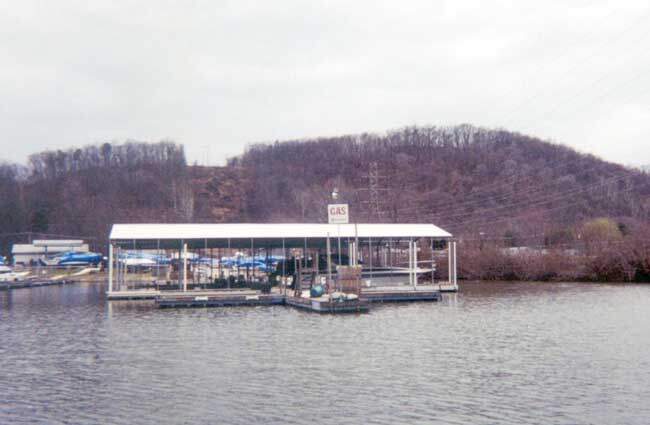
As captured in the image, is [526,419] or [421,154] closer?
[526,419]

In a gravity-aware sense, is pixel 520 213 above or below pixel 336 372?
above

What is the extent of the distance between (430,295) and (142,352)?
20.7 meters

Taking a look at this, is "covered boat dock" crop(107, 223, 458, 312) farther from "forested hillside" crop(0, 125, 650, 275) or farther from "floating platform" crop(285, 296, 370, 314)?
"forested hillside" crop(0, 125, 650, 275)

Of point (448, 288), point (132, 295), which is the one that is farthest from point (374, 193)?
point (132, 295)

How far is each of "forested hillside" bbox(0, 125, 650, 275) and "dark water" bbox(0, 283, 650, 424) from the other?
34448mm

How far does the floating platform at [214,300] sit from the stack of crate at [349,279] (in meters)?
3.63

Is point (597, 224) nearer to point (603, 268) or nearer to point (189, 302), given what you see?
point (603, 268)

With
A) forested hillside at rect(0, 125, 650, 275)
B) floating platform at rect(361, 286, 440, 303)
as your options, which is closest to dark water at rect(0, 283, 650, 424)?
floating platform at rect(361, 286, 440, 303)

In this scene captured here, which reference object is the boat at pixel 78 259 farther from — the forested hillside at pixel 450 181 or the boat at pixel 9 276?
the forested hillside at pixel 450 181

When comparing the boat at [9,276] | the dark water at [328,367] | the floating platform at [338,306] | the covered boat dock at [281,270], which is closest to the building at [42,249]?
the boat at [9,276]

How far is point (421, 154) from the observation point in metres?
136

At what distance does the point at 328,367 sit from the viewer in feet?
65.9

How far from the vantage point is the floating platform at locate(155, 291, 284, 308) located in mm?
37719

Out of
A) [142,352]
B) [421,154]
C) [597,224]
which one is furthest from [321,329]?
[421,154]
